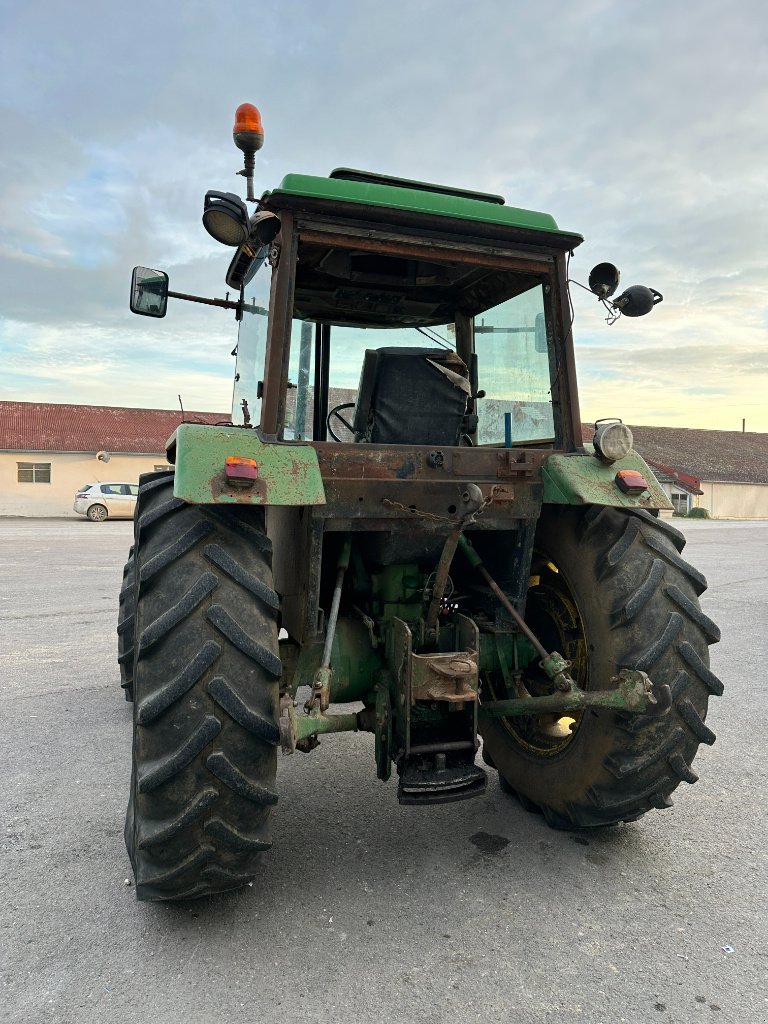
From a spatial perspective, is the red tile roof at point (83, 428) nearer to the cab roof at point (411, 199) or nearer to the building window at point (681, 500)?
the building window at point (681, 500)

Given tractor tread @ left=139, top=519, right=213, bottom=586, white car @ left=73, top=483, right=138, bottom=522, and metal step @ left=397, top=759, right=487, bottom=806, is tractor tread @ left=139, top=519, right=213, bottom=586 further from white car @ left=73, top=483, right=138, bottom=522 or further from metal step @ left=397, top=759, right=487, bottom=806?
white car @ left=73, top=483, right=138, bottom=522

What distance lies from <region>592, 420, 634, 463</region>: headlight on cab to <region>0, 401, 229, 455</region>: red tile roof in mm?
27843

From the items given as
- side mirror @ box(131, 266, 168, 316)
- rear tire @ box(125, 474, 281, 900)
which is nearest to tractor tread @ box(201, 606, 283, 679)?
rear tire @ box(125, 474, 281, 900)

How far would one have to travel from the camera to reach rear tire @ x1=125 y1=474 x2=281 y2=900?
7.77 ft

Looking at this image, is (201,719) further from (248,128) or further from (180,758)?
(248,128)

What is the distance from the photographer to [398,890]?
2.81 metres

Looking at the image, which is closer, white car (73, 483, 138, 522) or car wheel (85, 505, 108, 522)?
white car (73, 483, 138, 522)

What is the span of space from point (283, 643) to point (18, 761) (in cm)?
189

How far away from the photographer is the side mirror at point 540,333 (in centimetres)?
353

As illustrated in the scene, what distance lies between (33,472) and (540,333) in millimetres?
31168

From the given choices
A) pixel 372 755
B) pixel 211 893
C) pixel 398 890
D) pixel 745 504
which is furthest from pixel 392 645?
pixel 745 504

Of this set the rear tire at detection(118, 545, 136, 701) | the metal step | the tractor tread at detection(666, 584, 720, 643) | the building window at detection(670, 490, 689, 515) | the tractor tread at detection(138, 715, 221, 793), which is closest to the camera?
the tractor tread at detection(138, 715, 221, 793)

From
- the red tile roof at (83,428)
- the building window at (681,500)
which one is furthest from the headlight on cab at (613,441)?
the building window at (681,500)

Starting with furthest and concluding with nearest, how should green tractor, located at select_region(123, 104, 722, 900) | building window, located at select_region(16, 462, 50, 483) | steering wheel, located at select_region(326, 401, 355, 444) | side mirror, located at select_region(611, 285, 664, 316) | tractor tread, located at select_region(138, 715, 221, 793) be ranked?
1. building window, located at select_region(16, 462, 50, 483)
2. steering wheel, located at select_region(326, 401, 355, 444)
3. side mirror, located at select_region(611, 285, 664, 316)
4. green tractor, located at select_region(123, 104, 722, 900)
5. tractor tread, located at select_region(138, 715, 221, 793)
